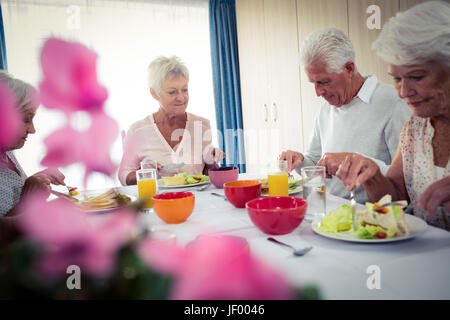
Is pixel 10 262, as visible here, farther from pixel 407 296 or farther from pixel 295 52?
pixel 295 52

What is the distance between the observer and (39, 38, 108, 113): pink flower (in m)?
0.17

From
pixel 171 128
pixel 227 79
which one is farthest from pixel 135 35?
pixel 171 128

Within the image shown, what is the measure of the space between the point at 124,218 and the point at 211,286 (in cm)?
5

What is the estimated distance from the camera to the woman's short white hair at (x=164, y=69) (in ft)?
7.46

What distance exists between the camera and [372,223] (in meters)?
0.79

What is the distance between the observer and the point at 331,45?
167 cm

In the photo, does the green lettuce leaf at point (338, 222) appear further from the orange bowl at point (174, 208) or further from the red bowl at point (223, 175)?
the red bowl at point (223, 175)

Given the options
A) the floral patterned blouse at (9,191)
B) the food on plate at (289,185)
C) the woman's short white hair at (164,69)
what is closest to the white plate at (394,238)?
the food on plate at (289,185)

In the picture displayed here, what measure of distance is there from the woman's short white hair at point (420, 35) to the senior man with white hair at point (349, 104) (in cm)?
65

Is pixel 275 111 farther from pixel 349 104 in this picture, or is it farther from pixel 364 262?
pixel 364 262

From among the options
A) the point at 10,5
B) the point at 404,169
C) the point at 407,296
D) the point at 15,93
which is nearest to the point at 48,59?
the point at 15,93

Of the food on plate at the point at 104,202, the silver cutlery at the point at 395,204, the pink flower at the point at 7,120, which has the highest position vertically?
the pink flower at the point at 7,120

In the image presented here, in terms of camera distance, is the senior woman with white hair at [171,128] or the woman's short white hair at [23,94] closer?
the woman's short white hair at [23,94]

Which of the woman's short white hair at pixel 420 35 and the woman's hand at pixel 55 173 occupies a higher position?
the woman's short white hair at pixel 420 35
